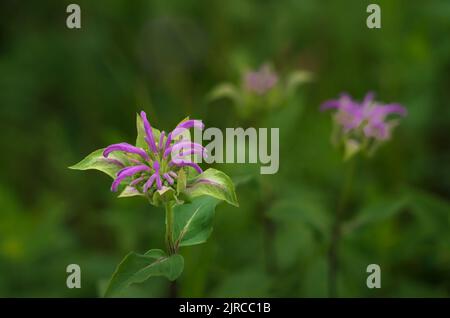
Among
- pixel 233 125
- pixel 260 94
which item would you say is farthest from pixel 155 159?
pixel 233 125

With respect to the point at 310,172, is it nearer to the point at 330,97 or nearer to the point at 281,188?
the point at 281,188

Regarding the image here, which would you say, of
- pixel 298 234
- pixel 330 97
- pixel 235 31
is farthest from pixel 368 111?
pixel 235 31

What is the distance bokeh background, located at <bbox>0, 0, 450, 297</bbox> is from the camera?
1758 millimetres

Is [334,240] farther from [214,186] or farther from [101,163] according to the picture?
[101,163]

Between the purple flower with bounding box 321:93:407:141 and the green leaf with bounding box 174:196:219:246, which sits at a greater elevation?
the purple flower with bounding box 321:93:407:141

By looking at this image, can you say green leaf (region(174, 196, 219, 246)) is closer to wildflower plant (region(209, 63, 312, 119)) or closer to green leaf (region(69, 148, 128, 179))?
green leaf (region(69, 148, 128, 179))

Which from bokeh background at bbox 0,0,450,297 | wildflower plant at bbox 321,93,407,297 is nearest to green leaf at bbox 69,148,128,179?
bokeh background at bbox 0,0,450,297

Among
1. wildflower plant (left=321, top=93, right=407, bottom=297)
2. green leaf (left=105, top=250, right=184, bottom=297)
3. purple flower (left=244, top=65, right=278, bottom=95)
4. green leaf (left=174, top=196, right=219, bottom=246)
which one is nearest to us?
green leaf (left=105, top=250, right=184, bottom=297)

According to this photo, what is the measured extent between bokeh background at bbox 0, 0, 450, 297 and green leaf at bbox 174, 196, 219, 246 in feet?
0.31

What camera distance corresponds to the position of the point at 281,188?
2.01m

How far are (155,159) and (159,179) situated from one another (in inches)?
3.1

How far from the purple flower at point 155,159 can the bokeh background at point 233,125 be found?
190 millimetres

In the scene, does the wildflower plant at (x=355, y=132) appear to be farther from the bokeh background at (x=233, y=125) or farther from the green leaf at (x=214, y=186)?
the green leaf at (x=214, y=186)

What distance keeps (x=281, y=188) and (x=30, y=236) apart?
853 millimetres
